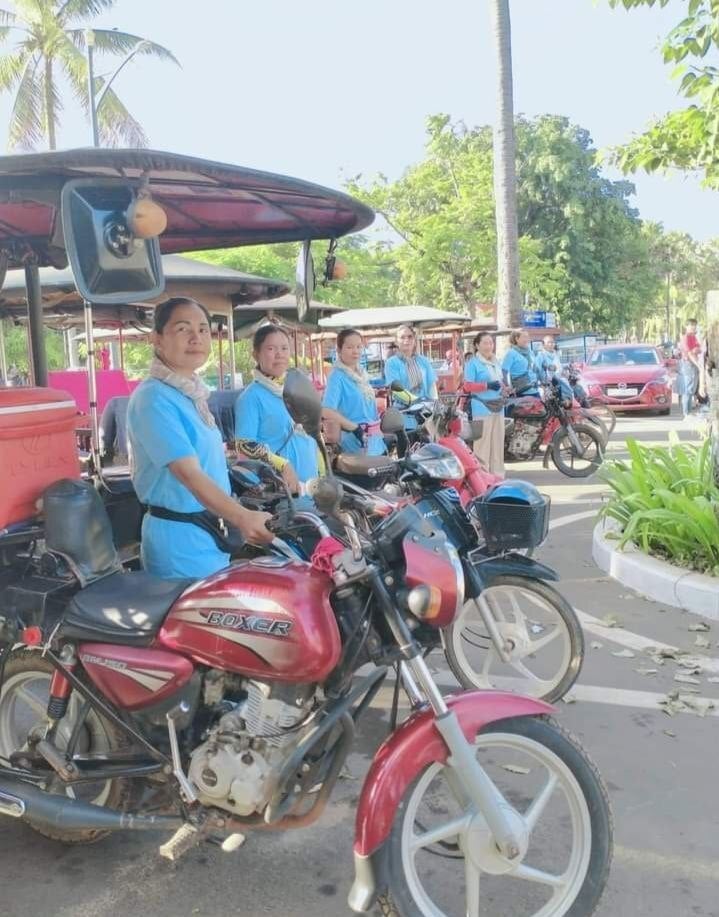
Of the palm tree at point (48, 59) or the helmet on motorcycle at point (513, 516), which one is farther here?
the palm tree at point (48, 59)

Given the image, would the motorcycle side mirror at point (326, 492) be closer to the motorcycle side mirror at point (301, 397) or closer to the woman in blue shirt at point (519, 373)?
the motorcycle side mirror at point (301, 397)

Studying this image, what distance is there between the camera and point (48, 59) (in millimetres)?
21766

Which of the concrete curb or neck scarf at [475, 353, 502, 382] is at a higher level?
neck scarf at [475, 353, 502, 382]

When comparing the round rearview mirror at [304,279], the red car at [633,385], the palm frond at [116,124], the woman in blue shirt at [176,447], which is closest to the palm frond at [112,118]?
the palm frond at [116,124]

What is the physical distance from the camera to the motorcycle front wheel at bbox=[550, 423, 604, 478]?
10156 millimetres

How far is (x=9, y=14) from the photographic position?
21.9m

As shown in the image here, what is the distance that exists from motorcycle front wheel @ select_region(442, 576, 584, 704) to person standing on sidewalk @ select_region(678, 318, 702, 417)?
11146 millimetres

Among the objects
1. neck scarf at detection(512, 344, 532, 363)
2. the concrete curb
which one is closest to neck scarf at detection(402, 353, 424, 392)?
the concrete curb

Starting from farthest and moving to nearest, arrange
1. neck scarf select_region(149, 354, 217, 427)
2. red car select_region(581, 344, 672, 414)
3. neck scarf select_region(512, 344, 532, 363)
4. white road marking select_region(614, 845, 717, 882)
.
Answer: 1. red car select_region(581, 344, 672, 414)
2. neck scarf select_region(512, 344, 532, 363)
3. neck scarf select_region(149, 354, 217, 427)
4. white road marking select_region(614, 845, 717, 882)

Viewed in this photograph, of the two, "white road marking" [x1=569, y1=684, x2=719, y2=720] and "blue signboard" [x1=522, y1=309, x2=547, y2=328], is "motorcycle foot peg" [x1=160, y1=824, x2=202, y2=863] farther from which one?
"blue signboard" [x1=522, y1=309, x2=547, y2=328]

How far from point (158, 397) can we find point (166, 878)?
1592 millimetres

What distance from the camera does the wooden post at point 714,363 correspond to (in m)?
5.78

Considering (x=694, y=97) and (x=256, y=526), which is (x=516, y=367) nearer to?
(x=694, y=97)

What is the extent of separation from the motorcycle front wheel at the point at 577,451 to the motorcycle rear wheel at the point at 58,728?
8.07 m
